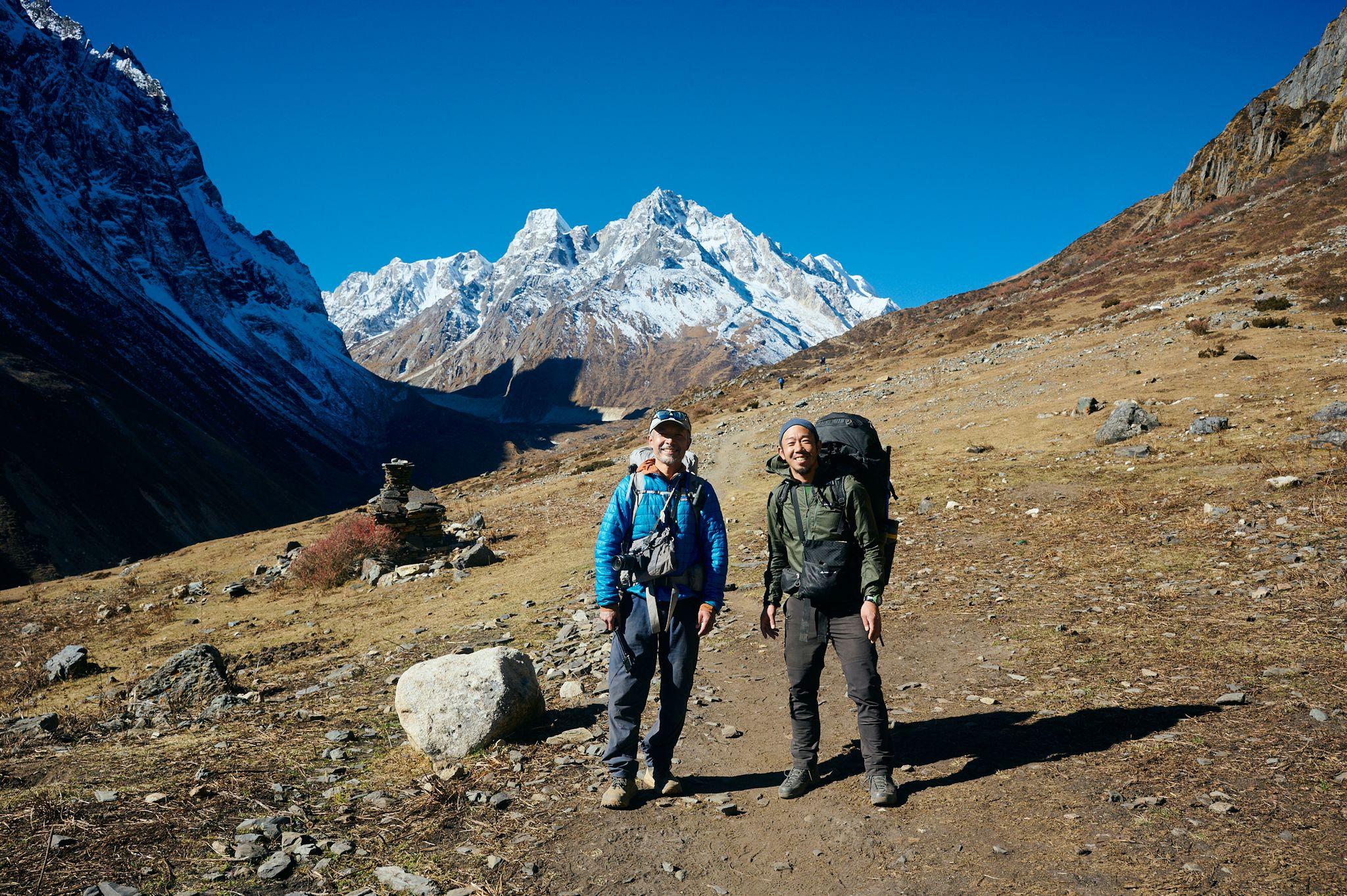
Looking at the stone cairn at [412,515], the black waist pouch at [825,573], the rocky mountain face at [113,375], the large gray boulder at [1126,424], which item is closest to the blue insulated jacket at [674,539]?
the black waist pouch at [825,573]

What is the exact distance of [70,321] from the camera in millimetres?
106750

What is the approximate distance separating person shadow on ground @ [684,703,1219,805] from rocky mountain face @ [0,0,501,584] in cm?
7064

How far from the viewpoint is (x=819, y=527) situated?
5.66 metres

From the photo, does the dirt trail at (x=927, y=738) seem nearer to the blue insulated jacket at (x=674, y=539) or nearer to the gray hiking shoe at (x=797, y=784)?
the gray hiking shoe at (x=797, y=784)

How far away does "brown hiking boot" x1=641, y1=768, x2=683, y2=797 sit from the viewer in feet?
19.7

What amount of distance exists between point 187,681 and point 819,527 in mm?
10183

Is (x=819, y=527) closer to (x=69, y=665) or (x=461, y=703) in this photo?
(x=461, y=703)

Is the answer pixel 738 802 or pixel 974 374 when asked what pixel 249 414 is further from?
pixel 738 802

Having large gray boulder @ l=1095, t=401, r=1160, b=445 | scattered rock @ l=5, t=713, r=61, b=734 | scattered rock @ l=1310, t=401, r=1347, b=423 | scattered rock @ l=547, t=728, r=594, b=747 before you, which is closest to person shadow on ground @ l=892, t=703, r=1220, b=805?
scattered rock @ l=547, t=728, r=594, b=747

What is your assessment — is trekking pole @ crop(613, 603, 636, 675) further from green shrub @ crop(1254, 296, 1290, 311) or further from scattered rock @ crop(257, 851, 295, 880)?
green shrub @ crop(1254, 296, 1290, 311)

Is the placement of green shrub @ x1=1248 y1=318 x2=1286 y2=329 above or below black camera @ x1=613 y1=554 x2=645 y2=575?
above

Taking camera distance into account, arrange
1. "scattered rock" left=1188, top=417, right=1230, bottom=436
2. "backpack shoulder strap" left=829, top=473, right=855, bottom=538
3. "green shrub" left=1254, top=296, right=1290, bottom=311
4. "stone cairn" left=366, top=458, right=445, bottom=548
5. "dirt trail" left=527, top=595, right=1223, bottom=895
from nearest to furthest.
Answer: "dirt trail" left=527, top=595, right=1223, bottom=895 → "backpack shoulder strap" left=829, top=473, right=855, bottom=538 → "scattered rock" left=1188, top=417, right=1230, bottom=436 → "stone cairn" left=366, top=458, right=445, bottom=548 → "green shrub" left=1254, top=296, right=1290, bottom=311

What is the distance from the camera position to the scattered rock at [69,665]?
14.0 m

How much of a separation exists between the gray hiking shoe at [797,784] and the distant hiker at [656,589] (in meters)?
0.93
